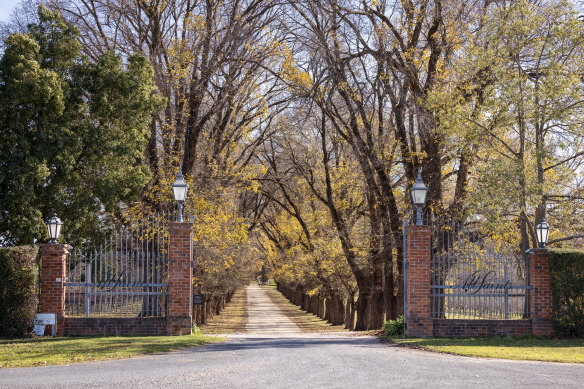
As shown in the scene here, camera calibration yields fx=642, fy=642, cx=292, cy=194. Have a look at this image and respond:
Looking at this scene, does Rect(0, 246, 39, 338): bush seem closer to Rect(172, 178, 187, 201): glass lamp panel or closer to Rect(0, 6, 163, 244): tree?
Rect(172, 178, 187, 201): glass lamp panel

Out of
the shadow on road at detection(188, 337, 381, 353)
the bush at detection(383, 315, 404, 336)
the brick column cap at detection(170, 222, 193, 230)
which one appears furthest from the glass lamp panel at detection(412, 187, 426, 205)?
the brick column cap at detection(170, 222, 193, 230)

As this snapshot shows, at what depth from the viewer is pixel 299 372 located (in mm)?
9578

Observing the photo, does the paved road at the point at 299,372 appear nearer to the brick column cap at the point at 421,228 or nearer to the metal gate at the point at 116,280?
the metal gate at the point at 116,280

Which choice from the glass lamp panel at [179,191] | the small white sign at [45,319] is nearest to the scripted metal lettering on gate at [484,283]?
the glass lamp panel at [179,191]

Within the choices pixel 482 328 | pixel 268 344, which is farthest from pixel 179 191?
pixel 482 328

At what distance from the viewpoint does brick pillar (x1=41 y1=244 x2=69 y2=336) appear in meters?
15.2

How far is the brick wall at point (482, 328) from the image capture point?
1507cm

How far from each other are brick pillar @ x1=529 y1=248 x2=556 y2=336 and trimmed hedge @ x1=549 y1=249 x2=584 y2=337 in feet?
0.47

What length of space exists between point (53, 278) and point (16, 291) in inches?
33.6

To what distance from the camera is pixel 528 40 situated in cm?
1702

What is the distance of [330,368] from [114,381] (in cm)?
327

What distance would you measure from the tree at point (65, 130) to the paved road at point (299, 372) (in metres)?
9.96

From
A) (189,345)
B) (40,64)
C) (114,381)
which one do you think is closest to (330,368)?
(114,381)

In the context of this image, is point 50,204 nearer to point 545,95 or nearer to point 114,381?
point 114,381
